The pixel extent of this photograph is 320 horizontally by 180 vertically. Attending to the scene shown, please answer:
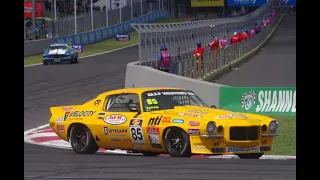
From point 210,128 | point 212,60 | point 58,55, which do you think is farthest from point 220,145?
point 58,55

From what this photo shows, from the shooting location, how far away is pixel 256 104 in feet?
64.9

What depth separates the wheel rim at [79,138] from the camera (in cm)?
1402

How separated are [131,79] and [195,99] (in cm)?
1009

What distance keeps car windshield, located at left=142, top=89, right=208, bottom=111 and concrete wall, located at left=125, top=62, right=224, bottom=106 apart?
5602mm

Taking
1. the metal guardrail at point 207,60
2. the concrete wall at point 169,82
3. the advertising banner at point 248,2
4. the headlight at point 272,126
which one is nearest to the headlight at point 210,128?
the headlight at point 272,126

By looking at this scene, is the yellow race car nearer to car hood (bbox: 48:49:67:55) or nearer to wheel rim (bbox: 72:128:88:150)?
wheel rim (bbox: 72:128:88:150)

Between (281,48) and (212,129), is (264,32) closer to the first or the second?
(281,48)

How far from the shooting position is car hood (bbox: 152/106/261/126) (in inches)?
500

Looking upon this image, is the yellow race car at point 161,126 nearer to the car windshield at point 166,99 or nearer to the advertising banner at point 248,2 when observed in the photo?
the car windshield at point 166,99

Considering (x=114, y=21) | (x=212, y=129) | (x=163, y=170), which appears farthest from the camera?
(x=114, y=21)

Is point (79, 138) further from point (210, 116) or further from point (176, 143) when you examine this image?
point (210, 116)

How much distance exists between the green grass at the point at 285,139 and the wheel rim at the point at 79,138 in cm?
324

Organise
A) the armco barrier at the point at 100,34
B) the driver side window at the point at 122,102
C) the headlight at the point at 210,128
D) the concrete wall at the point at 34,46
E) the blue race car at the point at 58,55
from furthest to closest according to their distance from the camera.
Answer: the armco barrier at the point at 100,34, the concrete wall at the point at 34,46, the blue race car at the point at 58,55, the driver side window at the point at 122,102, the headlight at the point at 210,128
